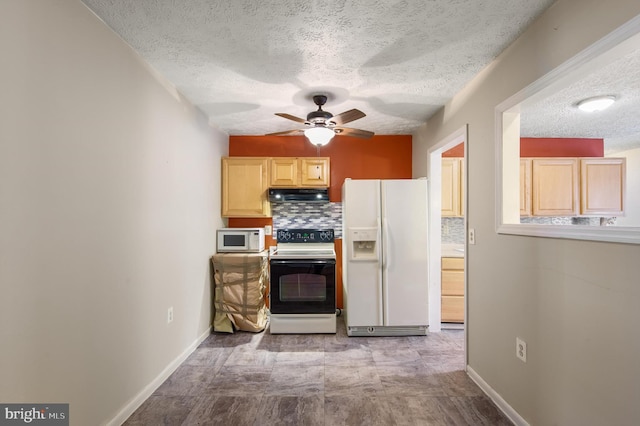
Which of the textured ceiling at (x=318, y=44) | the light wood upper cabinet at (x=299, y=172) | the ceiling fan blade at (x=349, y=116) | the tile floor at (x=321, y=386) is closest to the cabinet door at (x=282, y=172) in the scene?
the light wood upper cabinet at (x=299, y=172)

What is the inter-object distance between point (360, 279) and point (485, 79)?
6.82ft

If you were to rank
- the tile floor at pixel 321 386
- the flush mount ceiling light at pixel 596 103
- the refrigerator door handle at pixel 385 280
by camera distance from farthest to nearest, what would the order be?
the refrigerator door handle at pixel 385 280 < the flush mount ceiling light at pixel 596 103 < the tile floor at pixel 321 386

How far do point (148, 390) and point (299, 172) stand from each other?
248 centimetres

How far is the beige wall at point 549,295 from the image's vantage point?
1207 mm

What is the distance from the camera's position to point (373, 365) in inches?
101

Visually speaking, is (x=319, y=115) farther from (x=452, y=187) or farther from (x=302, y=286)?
(x=452, y=187)

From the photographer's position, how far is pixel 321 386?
7.35 ft

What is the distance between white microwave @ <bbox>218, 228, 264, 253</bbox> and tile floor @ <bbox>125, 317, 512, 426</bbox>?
95 cm

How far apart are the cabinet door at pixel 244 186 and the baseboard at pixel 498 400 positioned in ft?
8.45

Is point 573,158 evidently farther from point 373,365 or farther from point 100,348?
point 100,348

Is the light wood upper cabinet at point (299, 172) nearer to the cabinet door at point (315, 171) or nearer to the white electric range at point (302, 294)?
the cabinet door at point (315, 171)

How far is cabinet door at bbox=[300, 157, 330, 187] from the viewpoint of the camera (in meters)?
3.60

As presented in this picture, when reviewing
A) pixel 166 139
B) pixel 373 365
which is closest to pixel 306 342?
pixel 373 365

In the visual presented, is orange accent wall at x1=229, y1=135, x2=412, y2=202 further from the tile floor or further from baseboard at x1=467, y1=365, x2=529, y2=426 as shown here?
baseboard at x1=467, y1=365, x2=529, y2=426
